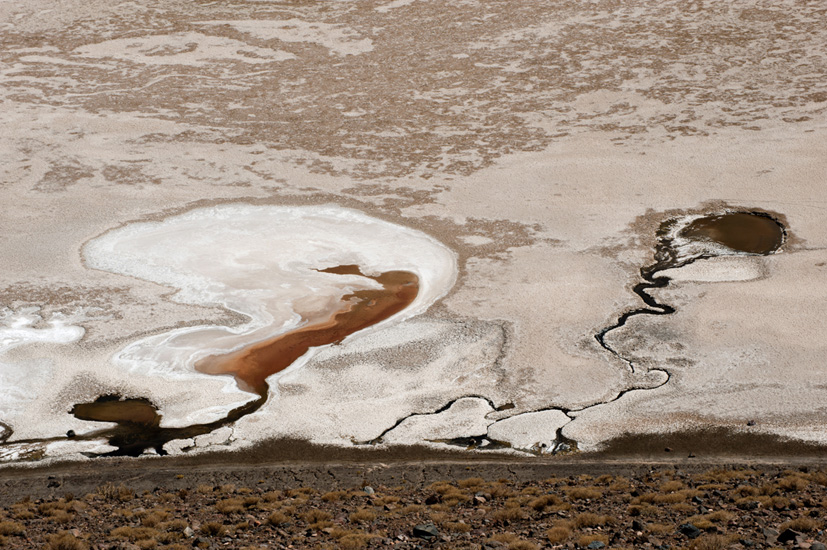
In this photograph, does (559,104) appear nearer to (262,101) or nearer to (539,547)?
(262,101)

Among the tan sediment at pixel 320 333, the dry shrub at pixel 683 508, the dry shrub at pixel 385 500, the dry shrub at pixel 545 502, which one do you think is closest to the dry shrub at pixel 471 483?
the dry shrub at pixel 385 500

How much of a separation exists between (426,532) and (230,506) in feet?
11.0

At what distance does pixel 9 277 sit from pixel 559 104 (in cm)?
1927

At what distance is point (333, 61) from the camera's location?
34812 millimetres

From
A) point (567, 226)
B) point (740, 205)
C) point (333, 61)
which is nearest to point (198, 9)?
point (333, 61)

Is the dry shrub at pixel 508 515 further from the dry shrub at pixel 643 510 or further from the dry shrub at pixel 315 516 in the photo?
the dry shrub at pixel 315 516

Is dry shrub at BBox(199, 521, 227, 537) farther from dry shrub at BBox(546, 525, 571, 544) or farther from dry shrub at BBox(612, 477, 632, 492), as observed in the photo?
dry shrub at BBox(612, 477, 632, 492)

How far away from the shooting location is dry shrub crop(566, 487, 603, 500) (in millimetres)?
12633

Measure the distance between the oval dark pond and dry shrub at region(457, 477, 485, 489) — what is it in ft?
36.1

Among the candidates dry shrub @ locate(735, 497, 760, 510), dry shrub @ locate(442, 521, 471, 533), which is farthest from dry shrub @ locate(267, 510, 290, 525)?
dry shrub @ locate(735, 497, 760, 510)

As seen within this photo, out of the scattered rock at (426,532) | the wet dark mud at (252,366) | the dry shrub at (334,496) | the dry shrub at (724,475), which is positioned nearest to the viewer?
the scattered rock at (426,532)

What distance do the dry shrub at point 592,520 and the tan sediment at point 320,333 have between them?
7764mm

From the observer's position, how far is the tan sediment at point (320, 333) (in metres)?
17.8

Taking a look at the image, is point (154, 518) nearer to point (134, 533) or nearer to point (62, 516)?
point (134, 533)
